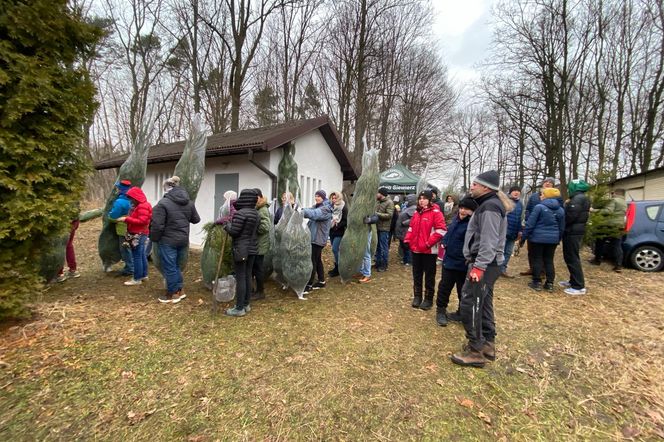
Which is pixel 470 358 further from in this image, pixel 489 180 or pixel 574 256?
pixel 574 256

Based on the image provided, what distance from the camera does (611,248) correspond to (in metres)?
7.25

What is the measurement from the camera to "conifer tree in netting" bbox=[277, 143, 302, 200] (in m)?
8.58

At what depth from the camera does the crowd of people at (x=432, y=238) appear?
9.88ft

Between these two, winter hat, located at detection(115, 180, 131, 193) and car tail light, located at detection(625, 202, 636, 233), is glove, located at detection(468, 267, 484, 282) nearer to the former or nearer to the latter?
winter hat, located at detection(115, 180, 131, 193)

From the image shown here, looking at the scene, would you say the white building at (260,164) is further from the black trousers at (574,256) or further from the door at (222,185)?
the black trousers at (574,256)

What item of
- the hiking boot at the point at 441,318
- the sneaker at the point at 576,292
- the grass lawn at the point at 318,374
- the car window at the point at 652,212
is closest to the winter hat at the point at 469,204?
the hiking boot at the point at 441,318

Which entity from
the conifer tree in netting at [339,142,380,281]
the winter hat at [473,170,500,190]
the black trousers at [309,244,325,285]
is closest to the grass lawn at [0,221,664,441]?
the black trousers at [309,244,325,285]

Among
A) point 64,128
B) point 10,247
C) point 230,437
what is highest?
point 64,128

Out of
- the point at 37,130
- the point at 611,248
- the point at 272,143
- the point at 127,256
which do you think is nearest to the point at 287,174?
the point at 272,143

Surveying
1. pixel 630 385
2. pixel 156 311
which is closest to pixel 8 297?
pixel 156 311

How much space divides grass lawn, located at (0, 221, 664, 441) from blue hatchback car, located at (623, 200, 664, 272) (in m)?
3.00

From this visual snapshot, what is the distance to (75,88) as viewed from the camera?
3510mm

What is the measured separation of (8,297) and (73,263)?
2765 millimetres

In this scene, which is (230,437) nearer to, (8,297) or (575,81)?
(8,297)
